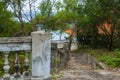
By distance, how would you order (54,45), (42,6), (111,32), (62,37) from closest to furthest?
(54,45)
(42,6)
(111,32)
(62,37)

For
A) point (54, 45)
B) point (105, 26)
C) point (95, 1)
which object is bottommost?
point (54, 45)

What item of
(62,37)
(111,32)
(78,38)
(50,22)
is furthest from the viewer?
(62,37)

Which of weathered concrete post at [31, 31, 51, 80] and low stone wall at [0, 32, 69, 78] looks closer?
low stone wall at [0, 32, 69, 78]

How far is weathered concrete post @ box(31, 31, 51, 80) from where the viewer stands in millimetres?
5707

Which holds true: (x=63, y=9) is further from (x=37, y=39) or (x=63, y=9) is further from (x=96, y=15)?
(x=37, y=39)

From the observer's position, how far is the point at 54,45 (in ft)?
22.9

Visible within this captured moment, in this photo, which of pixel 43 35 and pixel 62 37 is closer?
pixel 43 35

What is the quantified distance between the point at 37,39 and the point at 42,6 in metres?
13.8

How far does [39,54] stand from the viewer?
575cm

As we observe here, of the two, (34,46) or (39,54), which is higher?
(34,46)

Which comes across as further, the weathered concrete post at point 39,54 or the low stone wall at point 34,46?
the weathered concrete post at point 39,54

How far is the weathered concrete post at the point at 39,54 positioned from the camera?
225 inches

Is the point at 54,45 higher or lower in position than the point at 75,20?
lower

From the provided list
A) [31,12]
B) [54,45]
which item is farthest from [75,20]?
[54,45]
